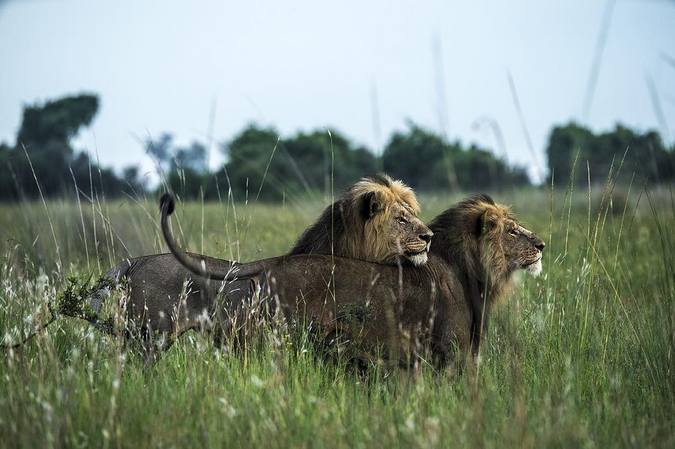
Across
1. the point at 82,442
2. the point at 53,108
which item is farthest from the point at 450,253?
the point at 53,108

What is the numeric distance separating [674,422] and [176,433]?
2.43 metres

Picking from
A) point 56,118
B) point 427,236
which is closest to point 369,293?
point 427,236

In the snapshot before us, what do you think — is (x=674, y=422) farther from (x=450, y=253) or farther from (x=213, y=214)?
(x=213, y=214)

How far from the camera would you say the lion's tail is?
170 inches

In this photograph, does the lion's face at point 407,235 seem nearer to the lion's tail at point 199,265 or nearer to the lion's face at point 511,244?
the lion's face at point 511,244

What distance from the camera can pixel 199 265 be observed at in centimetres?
451

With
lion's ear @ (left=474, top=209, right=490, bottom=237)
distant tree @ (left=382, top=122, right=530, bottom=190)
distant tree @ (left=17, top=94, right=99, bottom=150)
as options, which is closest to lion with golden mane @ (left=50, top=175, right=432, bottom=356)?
lion's ear @ (left=474, top=209, right=490, bottom=237)

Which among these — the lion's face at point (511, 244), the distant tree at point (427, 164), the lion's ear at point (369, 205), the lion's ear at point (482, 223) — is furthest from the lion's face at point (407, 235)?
the distant tree at point (427, 164)

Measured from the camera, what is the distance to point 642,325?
Answer: 520 cm

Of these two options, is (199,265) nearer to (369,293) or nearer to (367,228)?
(369,293)

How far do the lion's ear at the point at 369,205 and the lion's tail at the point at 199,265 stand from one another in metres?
1.30

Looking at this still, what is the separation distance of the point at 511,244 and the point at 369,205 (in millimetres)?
1033

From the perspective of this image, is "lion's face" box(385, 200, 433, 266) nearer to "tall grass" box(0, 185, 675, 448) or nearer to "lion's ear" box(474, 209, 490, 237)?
"lion's ear" box(474, 209, 490, 237)

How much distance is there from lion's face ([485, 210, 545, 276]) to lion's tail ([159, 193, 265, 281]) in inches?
68.3
